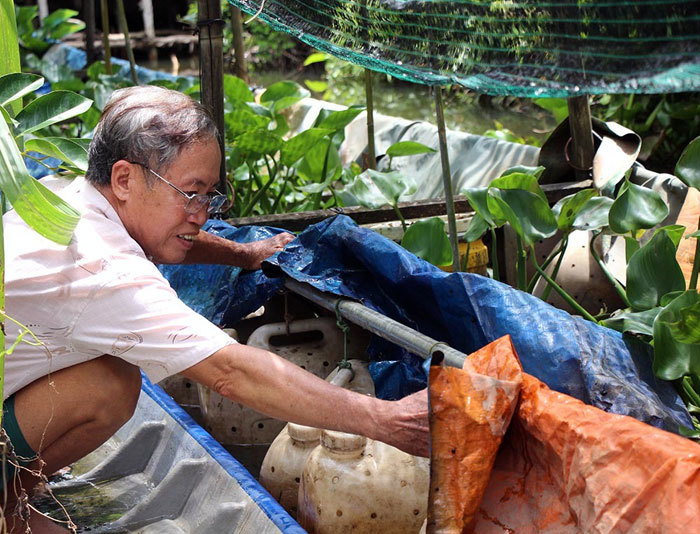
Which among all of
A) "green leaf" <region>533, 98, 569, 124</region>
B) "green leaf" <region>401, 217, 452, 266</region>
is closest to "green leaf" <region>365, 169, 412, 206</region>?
"green leaf" <region>401, 217, 452, 266</region>

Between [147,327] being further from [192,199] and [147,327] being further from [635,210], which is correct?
[635,210]

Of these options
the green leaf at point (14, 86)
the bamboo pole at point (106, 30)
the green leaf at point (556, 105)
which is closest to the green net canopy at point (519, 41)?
the green leaf at point (14, 86)

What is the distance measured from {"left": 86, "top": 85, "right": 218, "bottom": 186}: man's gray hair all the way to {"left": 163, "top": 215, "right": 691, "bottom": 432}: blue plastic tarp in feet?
1.45

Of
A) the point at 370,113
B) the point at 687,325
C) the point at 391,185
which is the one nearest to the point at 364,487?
the point at 687,325

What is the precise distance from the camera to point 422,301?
1998mm

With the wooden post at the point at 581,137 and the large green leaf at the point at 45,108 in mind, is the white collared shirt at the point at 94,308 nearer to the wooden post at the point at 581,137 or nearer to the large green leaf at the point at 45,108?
the large green leaf at the point at 45,108

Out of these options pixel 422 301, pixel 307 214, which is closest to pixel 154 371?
pixel 422 301

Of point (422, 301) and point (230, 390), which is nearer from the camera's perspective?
point (230, 390)

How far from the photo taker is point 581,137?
120 inches

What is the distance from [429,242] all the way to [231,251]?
1.71 feet

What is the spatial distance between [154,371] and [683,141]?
12.9 feet

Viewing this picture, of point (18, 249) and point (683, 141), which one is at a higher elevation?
point (18, 249)

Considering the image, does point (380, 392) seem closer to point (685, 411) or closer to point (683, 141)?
point (685, 411)

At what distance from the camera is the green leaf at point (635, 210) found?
1.90 m
